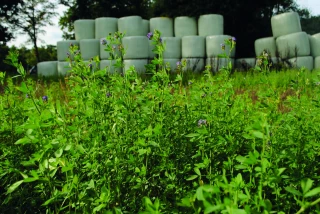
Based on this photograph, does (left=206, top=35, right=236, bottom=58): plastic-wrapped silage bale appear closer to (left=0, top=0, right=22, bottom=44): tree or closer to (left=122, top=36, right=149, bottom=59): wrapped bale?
(left=122, top=36, right=149, bottom=59): wrapped bale

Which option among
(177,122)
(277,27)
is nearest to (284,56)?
(277,27)

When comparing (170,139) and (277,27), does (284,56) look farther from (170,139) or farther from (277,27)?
(170,139)

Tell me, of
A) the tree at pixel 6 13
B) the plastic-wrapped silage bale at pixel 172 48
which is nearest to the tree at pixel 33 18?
the tree at pixel 6 13

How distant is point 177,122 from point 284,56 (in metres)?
9.83

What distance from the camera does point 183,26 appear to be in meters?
11.9

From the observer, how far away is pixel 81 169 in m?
1.55

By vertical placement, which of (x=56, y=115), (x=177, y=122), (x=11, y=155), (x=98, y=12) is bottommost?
(x=11, y=155)

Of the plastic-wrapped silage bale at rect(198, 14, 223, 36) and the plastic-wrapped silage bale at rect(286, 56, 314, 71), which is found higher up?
the plastic-wrapped silage bale at rect(198, 14, 223, 36)

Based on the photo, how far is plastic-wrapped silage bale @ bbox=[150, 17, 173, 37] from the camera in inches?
467

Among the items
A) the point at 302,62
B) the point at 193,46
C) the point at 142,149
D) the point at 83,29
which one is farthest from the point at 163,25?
the point at 142,149

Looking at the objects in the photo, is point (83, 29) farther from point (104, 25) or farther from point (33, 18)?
point (33, 18)

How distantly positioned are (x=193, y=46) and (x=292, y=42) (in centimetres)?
306

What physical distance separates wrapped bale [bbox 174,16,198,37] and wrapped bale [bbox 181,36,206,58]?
737mm

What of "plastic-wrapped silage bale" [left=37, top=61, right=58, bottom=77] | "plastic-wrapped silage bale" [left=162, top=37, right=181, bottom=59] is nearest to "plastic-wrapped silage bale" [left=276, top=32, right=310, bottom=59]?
"plastic-wrapped silage bale" [left=162, top=37, right=181, bottom=59]
